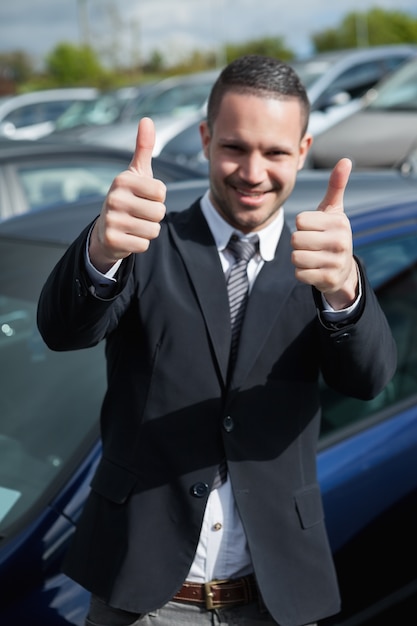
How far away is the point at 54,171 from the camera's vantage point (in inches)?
171

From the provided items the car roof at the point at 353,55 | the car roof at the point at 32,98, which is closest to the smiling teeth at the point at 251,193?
the car roof at the point at 353,55

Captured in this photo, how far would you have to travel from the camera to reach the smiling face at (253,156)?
1569 mm

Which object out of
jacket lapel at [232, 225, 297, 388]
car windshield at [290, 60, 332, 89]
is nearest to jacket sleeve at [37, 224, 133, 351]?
jacket lapel at [232, 225, 297, 388]

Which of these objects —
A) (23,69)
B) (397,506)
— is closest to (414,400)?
(397,506)

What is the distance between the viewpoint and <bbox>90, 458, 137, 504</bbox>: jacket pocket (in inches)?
61.3

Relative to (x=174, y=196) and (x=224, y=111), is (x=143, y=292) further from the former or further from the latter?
(x=174, y=196)

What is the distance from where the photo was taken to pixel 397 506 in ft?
7.44

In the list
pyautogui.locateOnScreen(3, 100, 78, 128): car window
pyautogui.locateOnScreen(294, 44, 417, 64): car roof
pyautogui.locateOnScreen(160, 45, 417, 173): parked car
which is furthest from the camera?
pyautogui.locateOnScreen(3, 100, 78, 128): car window

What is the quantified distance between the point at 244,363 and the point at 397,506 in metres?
0.93

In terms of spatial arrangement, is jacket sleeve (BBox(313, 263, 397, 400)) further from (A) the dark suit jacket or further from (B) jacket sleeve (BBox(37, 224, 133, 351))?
(B) jacket sleeve (BBox(37, 224, 133, 351))

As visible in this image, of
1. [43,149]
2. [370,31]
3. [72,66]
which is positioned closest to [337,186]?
[43,149]

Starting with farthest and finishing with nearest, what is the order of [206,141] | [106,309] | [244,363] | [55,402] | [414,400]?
[414,400]
[55,402]
[206,141]
[244,363]
[106,309]

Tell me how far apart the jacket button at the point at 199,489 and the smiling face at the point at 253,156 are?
1.54 ft

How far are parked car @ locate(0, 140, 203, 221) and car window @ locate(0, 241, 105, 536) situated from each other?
178 cm
